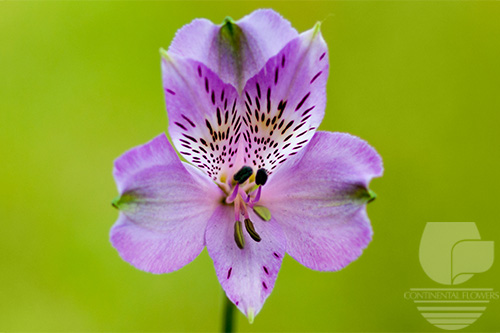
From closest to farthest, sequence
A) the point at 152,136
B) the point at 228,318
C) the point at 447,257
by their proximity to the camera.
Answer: the point at 228,318 < the point at 447,257 < the point at 152,136

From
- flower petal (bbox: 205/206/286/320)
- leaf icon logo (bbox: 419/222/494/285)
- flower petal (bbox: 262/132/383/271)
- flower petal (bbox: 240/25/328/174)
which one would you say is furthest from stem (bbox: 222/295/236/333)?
leaf icon logo (bbox: 419/222/494/285)

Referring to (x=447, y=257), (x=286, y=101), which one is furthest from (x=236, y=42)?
(x=447, y=257)

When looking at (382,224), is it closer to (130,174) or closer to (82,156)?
(82,156)

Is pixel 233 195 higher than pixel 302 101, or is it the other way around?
→ pixel 302 101

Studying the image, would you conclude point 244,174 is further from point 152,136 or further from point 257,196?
point 152,136

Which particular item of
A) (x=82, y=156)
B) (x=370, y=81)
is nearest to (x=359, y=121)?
(x=370, y=81)

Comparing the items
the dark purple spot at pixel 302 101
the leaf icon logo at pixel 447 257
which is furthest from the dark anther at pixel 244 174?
the leaf icon logo at pixel 447 257

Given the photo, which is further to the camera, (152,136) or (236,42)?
(152,136)
